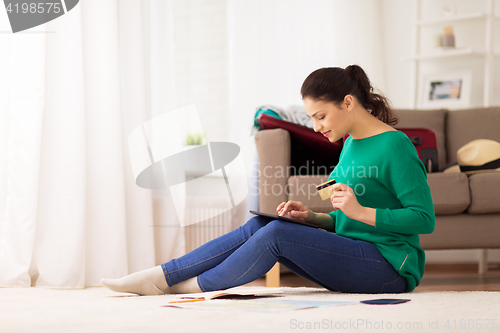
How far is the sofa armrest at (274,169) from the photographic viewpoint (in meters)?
1.94

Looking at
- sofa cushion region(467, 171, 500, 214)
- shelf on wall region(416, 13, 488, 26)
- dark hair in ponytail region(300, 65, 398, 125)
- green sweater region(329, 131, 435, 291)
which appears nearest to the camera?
green sweater region(329, 131, 435, 291)

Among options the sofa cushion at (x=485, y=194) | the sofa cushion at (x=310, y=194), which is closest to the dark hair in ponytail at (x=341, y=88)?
the sofa cushion at (x=310, y=194)

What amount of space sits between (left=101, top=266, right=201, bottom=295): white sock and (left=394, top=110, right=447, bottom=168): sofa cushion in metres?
1.80

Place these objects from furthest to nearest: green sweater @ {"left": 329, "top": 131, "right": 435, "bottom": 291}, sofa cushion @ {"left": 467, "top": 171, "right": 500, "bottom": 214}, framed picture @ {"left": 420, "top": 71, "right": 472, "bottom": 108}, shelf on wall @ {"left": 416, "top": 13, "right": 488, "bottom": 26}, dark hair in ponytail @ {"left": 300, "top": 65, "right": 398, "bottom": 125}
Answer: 1. framed picture @ {"left": 420, "top": 71, "right": 472, "bottom": 108}
2. shelf on wall @ {"left": 416, "top": 13, "right": 488, "bottom": 26}
3. sofa cushion @ {"left": 467, "top": 171, "right": 500, "bottom": 214}
4. dark hair in ponytail @ {"left": 300, "top": 65, "right": 398, "bottom": 125}
5. green sweater @ {"left": 329, "top": 131, "right": 435, "bottom": 291}

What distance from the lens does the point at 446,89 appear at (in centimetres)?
304

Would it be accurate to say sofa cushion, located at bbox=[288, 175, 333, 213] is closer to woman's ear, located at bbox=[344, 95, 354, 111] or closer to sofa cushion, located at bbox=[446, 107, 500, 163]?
woman's ear, located at bbox=[344, 95, 354, 111]

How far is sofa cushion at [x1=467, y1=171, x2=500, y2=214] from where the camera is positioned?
1857mm

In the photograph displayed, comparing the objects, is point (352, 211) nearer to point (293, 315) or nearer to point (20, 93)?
point (293, 315)

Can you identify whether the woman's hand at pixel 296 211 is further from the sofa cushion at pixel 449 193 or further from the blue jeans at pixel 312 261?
the sofa cushion at pixel 449 193

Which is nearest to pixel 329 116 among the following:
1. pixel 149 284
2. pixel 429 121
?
pixel 149 284

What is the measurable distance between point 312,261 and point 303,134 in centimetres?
95

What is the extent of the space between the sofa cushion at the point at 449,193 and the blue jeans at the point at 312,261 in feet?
2.49

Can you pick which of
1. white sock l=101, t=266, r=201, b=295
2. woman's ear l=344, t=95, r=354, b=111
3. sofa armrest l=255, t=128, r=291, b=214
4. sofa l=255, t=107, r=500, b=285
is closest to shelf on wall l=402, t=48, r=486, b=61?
sofa l=255, t=107, r=500, b=285

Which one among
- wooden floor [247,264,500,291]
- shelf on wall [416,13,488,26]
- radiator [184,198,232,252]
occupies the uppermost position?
shelf on wall [416,13,488,26]
